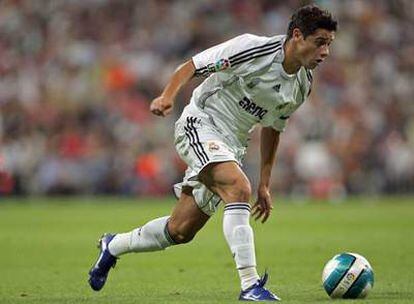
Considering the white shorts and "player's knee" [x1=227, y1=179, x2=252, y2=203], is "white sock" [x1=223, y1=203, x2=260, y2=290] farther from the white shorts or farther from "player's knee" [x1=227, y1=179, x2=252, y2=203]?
the white shorts

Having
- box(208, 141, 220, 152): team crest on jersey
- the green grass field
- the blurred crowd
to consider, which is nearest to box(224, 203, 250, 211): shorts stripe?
box(208, 141, 220, 152): team crest on jersey

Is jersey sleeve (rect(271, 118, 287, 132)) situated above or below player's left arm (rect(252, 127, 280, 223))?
above

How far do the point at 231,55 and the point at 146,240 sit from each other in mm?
1731

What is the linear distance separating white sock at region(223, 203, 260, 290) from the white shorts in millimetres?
412

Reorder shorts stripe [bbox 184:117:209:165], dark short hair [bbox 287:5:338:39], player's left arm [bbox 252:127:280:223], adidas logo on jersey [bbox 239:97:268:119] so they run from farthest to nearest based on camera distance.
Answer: player's left arm [bbox 252:127:280:223] → adidas logo on jersey [bbox 239:97:268:119] → shorts stripe [bbox 184:117:209:165] → dark short hair [bbox 287:5:338:39]

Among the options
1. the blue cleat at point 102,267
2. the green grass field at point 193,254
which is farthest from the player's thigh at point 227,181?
the blue cleat at point 102,267

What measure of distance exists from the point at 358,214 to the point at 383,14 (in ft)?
30.9

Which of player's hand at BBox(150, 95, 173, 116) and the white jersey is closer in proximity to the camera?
player's hand at BBox(150, 95, 173, 116)

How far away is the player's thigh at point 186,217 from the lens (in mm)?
8594

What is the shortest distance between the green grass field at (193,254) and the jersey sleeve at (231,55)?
1.66 metres

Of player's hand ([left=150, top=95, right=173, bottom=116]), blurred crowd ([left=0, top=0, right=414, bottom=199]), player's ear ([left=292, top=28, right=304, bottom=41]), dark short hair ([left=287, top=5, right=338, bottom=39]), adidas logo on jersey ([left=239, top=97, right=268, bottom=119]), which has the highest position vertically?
dark short hair ([left=287, top=5, right=338, bottom=39])

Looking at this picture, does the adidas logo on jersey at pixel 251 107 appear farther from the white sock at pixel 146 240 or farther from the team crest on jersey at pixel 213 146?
the white sock at pixel 146 240

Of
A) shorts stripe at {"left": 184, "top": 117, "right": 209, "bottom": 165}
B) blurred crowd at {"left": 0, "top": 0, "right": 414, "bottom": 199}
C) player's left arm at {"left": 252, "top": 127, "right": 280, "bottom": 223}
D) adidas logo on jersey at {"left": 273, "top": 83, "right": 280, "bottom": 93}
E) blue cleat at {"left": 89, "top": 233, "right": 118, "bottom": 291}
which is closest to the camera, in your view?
shorts stripe at {"left": 184, "top": 117, "right": 209, "bottom": 165}

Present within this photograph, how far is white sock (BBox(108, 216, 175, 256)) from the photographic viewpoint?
8.80m
